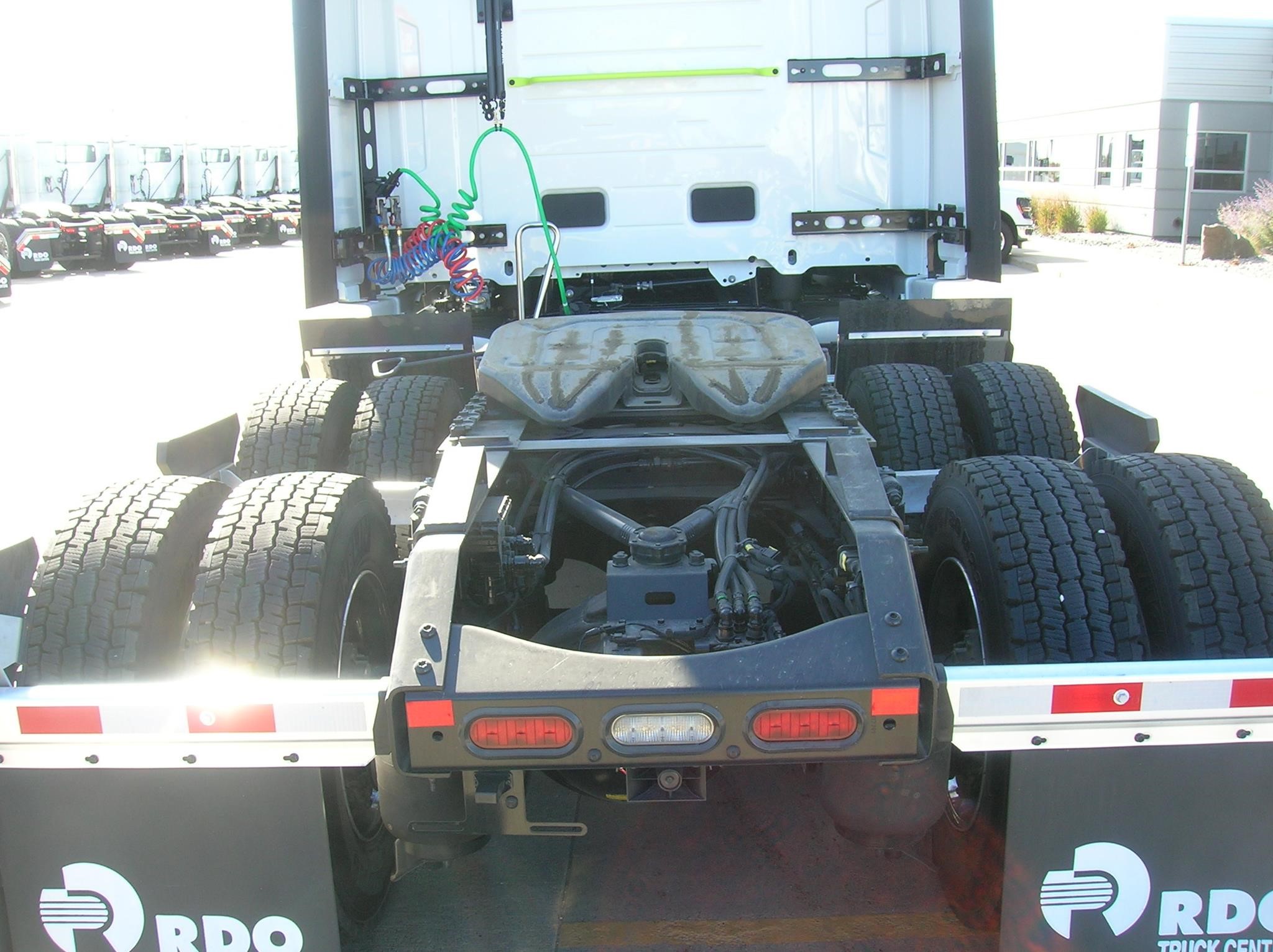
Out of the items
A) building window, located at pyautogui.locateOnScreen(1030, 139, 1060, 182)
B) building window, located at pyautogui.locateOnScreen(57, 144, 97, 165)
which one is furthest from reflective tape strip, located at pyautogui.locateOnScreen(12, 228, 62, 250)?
building window, located at pyautogui.locateOnScreen(1030, 139, 1060, 182)

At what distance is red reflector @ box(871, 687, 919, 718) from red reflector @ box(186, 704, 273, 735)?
1113mm

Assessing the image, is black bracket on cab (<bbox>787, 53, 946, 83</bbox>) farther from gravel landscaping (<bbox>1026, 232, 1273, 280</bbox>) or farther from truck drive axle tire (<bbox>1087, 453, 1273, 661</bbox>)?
gravel landscaping (<bbox>1026, 232, 1273, 280</bbox>)

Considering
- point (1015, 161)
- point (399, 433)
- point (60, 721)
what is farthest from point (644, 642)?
point (1015, 161)

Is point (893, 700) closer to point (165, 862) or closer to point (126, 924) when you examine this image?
point (165, 862)

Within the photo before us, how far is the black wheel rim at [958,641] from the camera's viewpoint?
8.06 ft

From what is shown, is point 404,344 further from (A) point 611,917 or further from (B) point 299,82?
(A) point 611,917

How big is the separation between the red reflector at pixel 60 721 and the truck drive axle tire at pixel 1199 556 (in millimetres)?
2315

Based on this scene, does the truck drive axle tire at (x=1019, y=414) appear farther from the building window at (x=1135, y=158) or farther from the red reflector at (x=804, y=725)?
the building window at (x=1135, y=158)

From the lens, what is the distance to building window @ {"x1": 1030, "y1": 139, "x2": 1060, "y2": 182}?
112 feet

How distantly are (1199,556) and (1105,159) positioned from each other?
101ft

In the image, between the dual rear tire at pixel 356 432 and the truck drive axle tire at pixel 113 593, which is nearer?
the truck drive axle tire at pixel 113 593

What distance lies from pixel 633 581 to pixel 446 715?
0.64 metres

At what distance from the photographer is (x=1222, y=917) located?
2.19m

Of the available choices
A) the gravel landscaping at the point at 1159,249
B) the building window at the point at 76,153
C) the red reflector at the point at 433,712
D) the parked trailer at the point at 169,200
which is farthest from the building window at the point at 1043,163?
the red reflector at the point at 433,712
